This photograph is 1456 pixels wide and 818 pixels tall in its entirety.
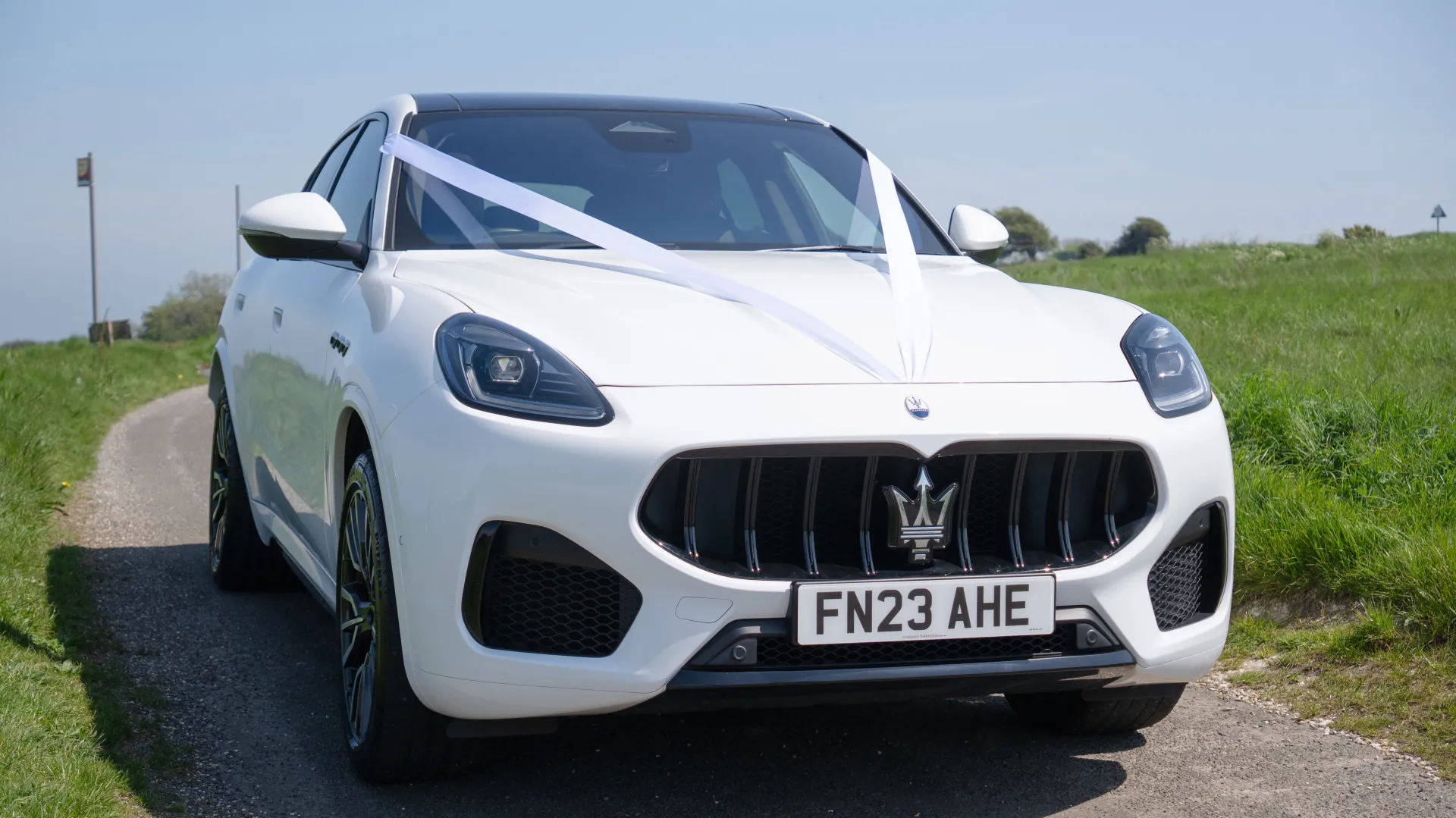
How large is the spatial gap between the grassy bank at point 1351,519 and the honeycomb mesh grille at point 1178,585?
2.60 feet

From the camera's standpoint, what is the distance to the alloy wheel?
117 inches

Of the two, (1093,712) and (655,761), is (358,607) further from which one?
(1093,712)

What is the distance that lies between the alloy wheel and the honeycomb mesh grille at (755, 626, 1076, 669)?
34.5 inches

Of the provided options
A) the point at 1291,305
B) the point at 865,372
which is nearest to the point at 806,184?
the point at 865,372

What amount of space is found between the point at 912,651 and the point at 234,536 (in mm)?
3145

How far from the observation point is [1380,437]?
539cm

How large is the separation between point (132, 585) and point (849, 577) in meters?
3.55

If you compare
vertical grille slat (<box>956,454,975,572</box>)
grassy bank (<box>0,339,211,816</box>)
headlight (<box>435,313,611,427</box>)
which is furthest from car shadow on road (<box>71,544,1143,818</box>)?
headlight (<box>435,313,611,427</box>)

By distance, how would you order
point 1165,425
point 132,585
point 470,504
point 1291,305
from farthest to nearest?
1. point 1291,305
2. point 132,585
3. point 1165,425
4. point 470,504

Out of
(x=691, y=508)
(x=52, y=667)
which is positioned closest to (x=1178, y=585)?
(x=691, y=508)

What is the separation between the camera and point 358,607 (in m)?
3.12

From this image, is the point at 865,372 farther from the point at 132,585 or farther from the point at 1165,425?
the point at 132,585

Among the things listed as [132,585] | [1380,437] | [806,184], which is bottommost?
[132,585]

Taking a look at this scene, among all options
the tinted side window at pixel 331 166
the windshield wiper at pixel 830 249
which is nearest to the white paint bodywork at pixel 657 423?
the windshield wiper at pixel 830 249
